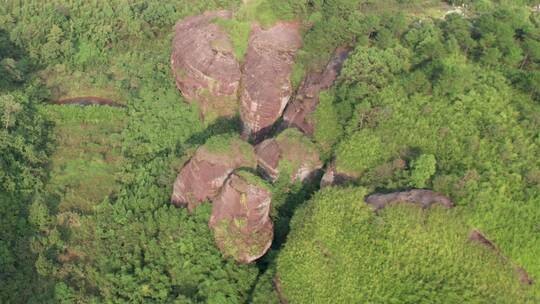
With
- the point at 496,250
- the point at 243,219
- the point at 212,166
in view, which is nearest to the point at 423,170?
the point at 496,250

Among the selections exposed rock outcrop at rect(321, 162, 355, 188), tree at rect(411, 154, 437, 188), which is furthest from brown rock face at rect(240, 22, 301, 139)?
tree at rect(411, 154, 437, 188)

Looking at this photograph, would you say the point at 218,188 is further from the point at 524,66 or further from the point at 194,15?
the point at 194,15

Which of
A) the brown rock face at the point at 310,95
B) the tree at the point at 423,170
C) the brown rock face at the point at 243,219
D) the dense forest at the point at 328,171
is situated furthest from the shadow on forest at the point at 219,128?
the tree at the point at 423,170

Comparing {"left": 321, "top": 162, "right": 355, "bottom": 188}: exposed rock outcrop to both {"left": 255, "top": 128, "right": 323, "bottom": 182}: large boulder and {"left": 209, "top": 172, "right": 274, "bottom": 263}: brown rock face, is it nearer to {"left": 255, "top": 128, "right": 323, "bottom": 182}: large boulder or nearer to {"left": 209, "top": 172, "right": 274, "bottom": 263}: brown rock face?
{"left": 255, "top": 128, "right": 323, "bottom": 182}: large boulder

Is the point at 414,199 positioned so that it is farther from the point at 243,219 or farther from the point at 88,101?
the point at 88,101

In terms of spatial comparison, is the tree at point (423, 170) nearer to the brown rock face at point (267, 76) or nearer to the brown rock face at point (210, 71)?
the brown rock face at point (267, 76)
